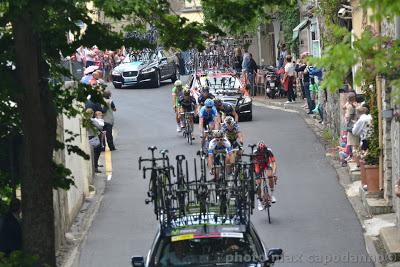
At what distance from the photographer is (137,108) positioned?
4116 cm

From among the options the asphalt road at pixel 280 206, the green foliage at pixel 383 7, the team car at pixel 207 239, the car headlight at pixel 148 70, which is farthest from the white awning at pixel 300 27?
the green foliage at pixel 383 7

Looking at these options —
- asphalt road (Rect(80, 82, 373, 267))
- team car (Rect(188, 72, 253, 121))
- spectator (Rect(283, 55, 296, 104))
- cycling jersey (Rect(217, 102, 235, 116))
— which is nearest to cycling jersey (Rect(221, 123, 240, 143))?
asphalt road (Rect(80, 82, 373, 267))

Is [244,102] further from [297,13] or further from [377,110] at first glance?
[377,110]

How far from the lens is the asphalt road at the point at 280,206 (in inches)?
760

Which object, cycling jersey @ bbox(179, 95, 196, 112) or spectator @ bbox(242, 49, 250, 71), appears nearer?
cycling jersey @ bbox(179, 95, 196, 112)

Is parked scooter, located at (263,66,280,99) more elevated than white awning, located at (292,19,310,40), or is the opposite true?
white awning, located at (292,19,310,40)

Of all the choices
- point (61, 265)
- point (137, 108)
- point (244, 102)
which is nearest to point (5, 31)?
point (61, 265)

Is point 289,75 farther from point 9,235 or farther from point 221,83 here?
point 9,235

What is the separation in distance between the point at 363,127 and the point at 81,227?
6095 mm

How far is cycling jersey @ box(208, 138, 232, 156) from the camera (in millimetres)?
23234

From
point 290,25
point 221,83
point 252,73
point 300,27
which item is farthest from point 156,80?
point 221,83

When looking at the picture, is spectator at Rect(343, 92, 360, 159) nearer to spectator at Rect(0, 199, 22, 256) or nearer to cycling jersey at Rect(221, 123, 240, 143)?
cycling jersey at Rect(221, 123, 240, 143)

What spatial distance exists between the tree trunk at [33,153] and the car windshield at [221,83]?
2406 centimetres

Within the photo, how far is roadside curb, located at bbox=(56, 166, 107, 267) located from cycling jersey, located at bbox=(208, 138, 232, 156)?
274 centimetres
